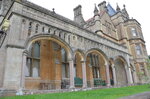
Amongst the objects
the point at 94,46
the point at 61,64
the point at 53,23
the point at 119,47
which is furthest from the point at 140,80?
the point at 53,23

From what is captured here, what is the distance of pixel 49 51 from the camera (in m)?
14.6

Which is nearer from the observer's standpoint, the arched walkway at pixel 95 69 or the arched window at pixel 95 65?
the arched walkway at pixel 95 69

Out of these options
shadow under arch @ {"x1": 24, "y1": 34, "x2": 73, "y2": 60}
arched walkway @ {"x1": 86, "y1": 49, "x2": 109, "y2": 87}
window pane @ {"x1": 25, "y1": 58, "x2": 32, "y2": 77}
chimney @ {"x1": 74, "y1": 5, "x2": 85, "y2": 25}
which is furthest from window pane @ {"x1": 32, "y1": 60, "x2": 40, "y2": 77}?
chimney @ {"x1": 74, "y1": 5, "x2": 85, "y2": 25}

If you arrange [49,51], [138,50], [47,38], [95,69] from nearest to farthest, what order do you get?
1. [47,38]
2. [49,51]
3. [95,69]
4. [138,50]

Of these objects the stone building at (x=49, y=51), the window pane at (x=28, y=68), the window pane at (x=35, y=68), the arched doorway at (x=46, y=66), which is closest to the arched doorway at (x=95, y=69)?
the stone building at (x=49, y=51)

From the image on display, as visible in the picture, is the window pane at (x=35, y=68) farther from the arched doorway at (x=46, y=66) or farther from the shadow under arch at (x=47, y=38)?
the shadow under arch at (x=47, y=38)

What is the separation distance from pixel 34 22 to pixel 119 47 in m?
14.0

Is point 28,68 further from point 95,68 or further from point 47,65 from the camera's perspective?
point 95,68

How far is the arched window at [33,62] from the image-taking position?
1260 cm

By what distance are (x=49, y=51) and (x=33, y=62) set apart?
2.11m

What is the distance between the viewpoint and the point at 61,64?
14.9 metres

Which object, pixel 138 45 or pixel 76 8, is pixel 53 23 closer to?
pixel 76 8

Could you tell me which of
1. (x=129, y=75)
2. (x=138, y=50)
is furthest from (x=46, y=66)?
(x=138, y=50)

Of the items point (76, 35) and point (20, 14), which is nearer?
point (20, 14)
